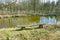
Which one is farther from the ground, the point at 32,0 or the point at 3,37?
the point at 32,0

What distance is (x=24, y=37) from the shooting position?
486cm

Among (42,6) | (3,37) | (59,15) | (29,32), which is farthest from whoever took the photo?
(42,6)

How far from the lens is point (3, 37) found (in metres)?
4.66

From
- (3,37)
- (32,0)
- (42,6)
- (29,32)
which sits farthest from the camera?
(42,6)

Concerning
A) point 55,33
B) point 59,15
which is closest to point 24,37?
point 55,33

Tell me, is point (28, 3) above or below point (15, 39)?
above

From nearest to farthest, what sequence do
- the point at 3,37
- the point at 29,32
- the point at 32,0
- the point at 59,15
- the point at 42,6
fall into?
1. the point at 3,37
2. the point at 29,32
3. the point at 59,15
4. the point at 32,0
5. the point at 42,6

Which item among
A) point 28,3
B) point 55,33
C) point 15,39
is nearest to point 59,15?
point 28,3

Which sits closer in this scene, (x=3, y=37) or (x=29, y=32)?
(x=3, y=37)

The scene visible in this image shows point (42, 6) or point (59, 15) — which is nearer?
point (59, 15)

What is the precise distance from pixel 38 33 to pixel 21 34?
59 centimetres

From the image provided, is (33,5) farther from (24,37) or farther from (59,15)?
(24,37)

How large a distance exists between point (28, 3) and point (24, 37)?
402 inches

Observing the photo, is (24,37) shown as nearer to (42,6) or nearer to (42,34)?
(42,34)
